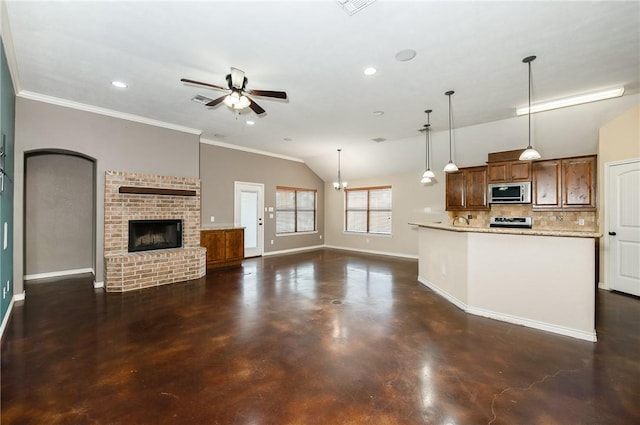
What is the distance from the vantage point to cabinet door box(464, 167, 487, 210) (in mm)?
6523

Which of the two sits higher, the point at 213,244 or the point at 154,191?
the point at 154,191

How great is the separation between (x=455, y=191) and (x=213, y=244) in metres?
6.10

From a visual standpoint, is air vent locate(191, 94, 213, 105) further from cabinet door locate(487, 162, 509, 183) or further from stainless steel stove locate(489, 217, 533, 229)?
stainless steel stove locate(489, 217, 533, 229)

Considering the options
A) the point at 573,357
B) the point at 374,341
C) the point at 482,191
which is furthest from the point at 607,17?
the point at 482,191

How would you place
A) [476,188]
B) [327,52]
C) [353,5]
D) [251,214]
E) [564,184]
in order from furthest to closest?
[251,214] → [476,188] → [564,184] → [327,52] → [353,5]

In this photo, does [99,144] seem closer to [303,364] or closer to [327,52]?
[327,52]

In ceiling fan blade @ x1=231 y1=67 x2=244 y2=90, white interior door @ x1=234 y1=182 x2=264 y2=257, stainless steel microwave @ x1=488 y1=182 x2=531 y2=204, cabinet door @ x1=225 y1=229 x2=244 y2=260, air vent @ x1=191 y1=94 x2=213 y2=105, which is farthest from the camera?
white interior door @ x1=234 y1=182 x2=264 y2=257

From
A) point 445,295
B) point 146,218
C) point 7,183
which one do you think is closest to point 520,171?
point 445,295

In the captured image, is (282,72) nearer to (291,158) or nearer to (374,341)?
(374,341)

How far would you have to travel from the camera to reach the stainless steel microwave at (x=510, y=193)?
5.91 m

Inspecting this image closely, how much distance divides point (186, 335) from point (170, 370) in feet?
2.30

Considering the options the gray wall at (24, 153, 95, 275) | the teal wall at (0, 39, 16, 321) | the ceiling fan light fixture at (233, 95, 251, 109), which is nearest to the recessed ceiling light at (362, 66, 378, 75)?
the ceiling fan light fixture at (233, 95, 251, 109)

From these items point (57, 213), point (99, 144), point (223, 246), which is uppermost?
point (99, 144)

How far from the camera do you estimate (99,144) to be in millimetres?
4875
